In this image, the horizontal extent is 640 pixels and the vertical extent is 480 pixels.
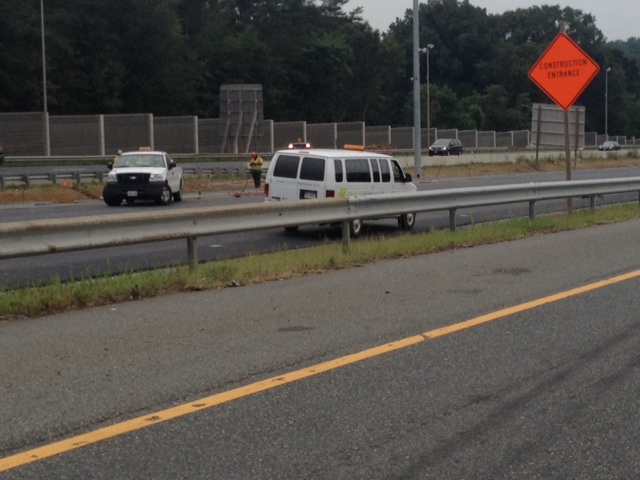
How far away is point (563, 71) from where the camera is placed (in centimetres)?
2270

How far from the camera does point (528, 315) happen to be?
1025 cm

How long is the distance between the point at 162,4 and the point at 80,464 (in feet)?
255

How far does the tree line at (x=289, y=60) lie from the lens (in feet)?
241

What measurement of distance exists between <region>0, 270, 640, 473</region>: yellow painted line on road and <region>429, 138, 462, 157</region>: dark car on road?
197ft

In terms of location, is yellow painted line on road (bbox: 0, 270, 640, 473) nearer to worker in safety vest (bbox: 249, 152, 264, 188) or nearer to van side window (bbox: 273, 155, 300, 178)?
van side window (bbox: 273, 155, 300, 178)

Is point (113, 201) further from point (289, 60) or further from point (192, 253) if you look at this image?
point (289, 60)

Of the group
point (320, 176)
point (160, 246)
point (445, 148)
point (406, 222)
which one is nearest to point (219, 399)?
point (160, 246)

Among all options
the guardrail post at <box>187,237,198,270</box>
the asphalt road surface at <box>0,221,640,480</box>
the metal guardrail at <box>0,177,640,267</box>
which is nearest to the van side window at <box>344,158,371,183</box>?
the metal guardrail at <box>0,177,640,267</box>

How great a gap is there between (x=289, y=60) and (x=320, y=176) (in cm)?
7945

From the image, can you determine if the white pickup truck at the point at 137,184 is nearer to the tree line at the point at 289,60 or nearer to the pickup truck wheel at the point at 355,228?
the pickup truck wheel at the point at 355,228

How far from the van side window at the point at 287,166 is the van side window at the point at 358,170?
110cm

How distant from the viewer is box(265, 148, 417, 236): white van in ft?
68.5

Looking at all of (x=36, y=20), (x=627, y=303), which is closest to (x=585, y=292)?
(x=627, y=303)

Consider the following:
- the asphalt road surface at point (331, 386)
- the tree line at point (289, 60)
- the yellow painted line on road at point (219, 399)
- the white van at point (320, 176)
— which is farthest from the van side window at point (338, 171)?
the tree line at point (289, 60)
